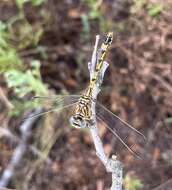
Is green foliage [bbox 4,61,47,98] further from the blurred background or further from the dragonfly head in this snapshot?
the dragonfly head

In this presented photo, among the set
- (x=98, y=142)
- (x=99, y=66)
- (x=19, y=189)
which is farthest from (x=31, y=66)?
(x=98, y=142)

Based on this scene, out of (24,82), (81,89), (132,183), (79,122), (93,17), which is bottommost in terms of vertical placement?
(132,183)

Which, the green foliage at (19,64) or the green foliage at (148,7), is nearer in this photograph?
the green foliage at (19,64)

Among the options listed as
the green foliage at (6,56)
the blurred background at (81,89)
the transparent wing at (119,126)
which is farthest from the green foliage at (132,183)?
the green foliage at (6,56)

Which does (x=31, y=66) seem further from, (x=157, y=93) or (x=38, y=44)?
(x=157, y=93)

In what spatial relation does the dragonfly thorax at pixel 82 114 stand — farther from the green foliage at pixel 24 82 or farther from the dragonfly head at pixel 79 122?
the green foliage at pixel 24 82

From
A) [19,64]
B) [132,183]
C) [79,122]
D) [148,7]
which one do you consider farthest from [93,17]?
[79,122]

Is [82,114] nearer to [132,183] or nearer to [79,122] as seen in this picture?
[79,122]
